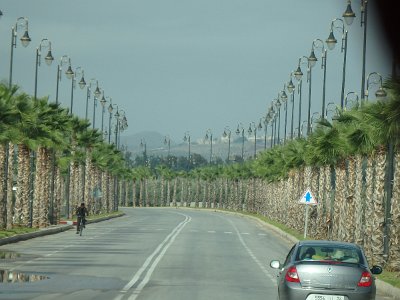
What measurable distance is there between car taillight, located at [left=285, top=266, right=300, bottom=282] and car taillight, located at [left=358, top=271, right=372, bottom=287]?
1.02 meters

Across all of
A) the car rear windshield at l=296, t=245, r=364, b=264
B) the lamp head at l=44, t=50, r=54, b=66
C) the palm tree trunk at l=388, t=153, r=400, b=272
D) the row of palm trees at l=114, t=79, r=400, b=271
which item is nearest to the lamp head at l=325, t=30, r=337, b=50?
the row of palm trees at l=114, t=79, r=400, b=271

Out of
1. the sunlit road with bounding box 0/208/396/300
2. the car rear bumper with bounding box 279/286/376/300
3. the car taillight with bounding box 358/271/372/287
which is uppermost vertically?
the car taillight with bounding box 358/271/372/287

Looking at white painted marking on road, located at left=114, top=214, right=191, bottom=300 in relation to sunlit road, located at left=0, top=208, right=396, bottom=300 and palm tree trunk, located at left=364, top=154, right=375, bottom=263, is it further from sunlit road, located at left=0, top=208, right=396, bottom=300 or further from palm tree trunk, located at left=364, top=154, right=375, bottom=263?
palm tree trunk, located at left=364, top=154, right=375, bottom=263

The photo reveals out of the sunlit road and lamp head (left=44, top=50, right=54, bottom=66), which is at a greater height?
lamp head (left=44, top=50, right=54, bottom=66)

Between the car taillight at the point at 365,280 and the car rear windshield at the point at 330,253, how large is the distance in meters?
0.48

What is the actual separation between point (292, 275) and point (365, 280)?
3.89ft

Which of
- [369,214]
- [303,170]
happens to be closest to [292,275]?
[369,214]

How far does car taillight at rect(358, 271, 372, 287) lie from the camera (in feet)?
57.5

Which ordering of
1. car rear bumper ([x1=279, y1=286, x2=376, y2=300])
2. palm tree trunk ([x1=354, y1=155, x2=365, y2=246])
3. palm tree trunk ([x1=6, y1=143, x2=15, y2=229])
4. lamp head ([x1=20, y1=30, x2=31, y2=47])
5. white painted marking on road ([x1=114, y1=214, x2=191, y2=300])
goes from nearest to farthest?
car rear bumper ([x1=279, y1=286, x2=376, y2=300])
white painted marking on road ([x1=114, y1=214, x2=191, y2=300])
palm tree trunk ([x1=354, y1=155, x2=365, y2=246])
lamp head ([x1=20, y1=30, x2=31, y2=47])
palm tree trunk ([x1=6, y1=143, x2=15, y2=229])

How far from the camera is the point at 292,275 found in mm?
17688

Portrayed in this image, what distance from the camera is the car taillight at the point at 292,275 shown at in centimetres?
1761

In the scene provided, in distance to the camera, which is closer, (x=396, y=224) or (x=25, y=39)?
(x=396, y=224)

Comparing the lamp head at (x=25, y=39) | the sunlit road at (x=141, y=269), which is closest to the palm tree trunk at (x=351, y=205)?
the sunlit road at (x=141, y=269)

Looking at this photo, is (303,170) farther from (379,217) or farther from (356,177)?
(379,217)
